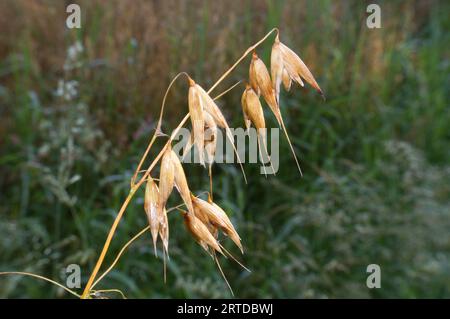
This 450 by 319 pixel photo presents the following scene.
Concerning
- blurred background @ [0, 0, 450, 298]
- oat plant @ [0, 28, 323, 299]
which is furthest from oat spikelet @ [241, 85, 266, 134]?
blurred background @ [0, 0, 450, 298]

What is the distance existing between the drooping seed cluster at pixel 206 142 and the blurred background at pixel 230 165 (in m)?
1.50

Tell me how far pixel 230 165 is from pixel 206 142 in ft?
7.23

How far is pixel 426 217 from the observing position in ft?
10.6

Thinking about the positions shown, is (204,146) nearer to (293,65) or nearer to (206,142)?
(206,142)

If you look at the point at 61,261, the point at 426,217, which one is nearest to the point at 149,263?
the point at 61,261

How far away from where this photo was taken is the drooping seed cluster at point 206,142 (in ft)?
3.74

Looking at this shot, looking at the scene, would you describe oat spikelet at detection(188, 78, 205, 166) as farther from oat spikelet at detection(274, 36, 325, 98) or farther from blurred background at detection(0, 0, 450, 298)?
blurred background at detection(0, 0, 450, 298)

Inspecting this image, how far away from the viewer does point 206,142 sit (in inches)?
48.1

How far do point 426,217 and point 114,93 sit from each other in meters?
1.54

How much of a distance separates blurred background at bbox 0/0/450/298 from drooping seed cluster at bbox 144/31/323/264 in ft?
4.93

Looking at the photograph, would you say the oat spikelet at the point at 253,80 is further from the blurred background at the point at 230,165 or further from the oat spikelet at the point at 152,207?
the blurred background at the point at 230,165

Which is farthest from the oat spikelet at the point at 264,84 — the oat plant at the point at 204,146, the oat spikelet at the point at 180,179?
the oat spikelet at the point at 180,179

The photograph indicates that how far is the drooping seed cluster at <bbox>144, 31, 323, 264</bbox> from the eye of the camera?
1141 mm
